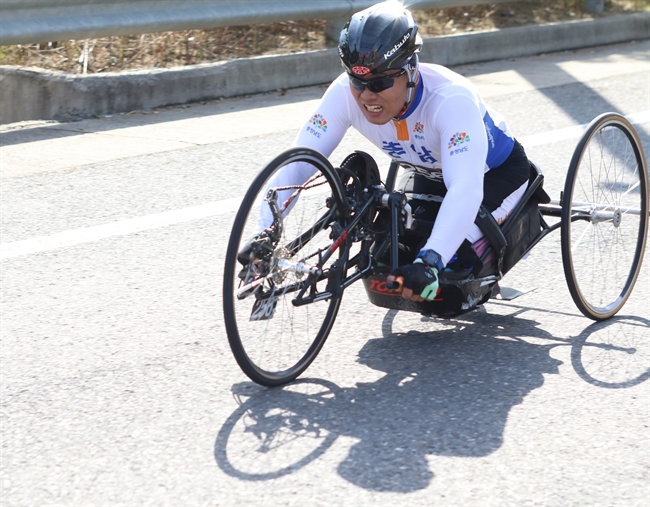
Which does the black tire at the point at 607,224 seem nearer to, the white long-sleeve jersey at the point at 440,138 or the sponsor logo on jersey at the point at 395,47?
the white long-sleeve jersey at the point at 440,138

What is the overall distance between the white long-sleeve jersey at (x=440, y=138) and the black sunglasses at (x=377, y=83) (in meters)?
0.17

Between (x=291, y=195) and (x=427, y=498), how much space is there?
1.25 meters

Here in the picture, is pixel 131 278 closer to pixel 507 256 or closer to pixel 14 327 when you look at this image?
pixel 14 327

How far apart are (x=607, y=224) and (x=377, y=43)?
2.02m

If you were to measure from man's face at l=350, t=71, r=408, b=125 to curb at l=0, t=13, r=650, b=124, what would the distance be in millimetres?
4276

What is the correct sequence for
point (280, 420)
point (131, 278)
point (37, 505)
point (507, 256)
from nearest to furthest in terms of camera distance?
1. point (37, 505)
2. point (280, 420)
3. point (507, 256)
4. point (131, 278)

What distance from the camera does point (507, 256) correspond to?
433 centimetres

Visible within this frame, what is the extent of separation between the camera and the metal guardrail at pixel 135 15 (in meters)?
7.44

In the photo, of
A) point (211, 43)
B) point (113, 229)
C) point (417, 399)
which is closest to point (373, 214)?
point (417, 399)

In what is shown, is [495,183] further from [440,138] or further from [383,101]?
[383,101]

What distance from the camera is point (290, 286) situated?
3822mm

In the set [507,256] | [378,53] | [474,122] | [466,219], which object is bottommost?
[507,256]

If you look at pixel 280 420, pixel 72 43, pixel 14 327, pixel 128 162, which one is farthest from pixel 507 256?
pixel 72 43

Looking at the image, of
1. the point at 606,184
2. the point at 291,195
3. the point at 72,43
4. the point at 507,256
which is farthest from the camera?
the point at 72,43
